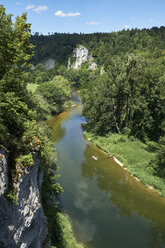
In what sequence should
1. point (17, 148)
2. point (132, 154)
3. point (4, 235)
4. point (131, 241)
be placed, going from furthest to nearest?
point (132, 154), point (131, 241), point (17, 148), point (4, 235)

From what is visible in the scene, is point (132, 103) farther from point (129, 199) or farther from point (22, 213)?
point (22, 213)

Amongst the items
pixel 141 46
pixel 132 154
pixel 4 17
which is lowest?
pixel 132 154

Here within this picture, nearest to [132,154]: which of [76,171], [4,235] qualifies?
[76,171]

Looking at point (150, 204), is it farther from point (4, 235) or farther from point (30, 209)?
point (4, 235)

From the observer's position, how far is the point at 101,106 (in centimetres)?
3912

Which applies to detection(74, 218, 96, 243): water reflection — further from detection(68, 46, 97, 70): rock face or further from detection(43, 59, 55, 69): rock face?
detection(43, 59, 55, 69): rock face

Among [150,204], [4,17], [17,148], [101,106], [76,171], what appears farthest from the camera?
[101,106]

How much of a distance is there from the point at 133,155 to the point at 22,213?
24.4 meters

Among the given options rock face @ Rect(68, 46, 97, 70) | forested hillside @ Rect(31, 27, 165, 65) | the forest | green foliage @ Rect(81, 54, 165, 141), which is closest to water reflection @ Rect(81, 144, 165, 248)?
the forest

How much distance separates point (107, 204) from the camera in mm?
21859

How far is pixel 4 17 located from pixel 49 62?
169 meters

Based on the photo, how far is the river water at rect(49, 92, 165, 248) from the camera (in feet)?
57.9

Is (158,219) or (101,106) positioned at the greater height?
(101,106)

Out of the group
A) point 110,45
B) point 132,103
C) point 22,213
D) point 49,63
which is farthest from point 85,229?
point 49,63
